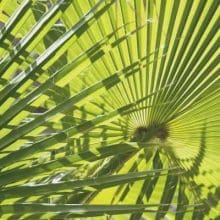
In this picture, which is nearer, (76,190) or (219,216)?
(76,190)

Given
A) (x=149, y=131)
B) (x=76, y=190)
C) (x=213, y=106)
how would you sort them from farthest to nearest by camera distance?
(x=213, y=106)
(x=149, y=131)
(x=76, y=190)

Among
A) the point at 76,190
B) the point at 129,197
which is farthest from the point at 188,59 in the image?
the point at 76,190

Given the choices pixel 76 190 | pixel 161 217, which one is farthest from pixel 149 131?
pixel 76 190

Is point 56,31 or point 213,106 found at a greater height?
point 56,31

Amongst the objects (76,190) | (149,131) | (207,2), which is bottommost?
(76,190)

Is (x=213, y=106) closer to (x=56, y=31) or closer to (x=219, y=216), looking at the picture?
(x=219, y=216)

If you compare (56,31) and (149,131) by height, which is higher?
(56,31)

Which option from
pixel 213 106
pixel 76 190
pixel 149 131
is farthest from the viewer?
pixel 213 106

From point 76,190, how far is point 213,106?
→ 66 centimetres

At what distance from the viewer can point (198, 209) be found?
146cm

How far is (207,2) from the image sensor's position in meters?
1.42

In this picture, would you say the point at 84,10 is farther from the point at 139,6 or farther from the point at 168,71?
the point at 168,71

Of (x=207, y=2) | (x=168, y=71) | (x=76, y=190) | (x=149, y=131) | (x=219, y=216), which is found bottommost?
(x=219, y=216)

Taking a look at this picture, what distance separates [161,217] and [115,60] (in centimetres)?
47
